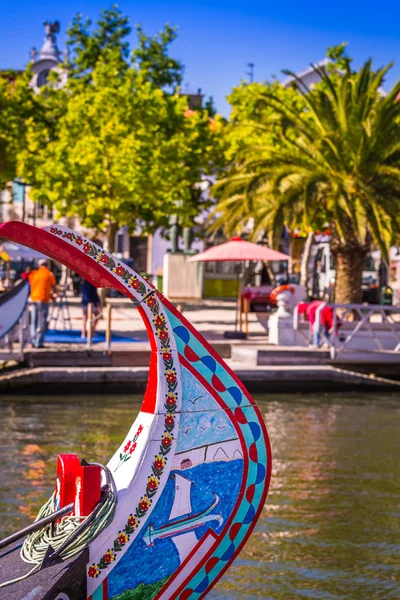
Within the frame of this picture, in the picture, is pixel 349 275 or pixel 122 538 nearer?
pixel 122 538

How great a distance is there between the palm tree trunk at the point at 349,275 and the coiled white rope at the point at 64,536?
20.3 meters

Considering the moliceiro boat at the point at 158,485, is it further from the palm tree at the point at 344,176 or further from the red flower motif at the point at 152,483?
the palm tree at the point at 344,176

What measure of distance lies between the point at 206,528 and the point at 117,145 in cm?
3110

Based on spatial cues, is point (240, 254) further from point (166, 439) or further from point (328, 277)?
point (328, 277)

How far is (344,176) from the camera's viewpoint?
25094mm

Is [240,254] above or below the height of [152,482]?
above

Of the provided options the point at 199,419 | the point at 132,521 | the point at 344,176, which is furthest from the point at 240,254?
the point at 132,521

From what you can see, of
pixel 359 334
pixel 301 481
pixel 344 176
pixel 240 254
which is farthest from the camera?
pixel 344 176

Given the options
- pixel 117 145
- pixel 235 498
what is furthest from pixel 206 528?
pixel 117 145

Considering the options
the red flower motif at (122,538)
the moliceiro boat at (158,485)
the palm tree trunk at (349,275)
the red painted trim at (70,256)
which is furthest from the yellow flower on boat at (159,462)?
the palm tree trunk at (349,275)

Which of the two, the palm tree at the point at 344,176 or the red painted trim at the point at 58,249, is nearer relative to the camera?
the red painted trim at the point at 58,249

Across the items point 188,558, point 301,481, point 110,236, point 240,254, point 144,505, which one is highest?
point 110,236

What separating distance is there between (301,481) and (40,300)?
30.6 feet

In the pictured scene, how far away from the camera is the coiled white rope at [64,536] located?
571 centimetres
